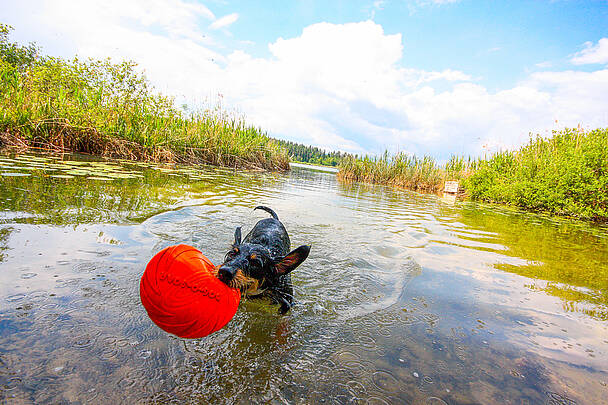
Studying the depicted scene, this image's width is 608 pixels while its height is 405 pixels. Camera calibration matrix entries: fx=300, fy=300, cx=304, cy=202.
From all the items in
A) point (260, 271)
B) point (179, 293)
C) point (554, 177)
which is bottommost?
point (260, 271)

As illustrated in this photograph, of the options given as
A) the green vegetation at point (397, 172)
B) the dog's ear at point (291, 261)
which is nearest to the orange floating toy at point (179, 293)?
the dog's ear at point (291, 261)

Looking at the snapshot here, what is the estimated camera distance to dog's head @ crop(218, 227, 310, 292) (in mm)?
2225

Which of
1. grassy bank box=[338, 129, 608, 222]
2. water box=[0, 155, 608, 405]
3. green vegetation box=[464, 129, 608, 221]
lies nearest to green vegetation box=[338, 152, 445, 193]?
grassy bank box=[338, 129, 608, 222]

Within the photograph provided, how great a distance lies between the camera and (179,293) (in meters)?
1.65

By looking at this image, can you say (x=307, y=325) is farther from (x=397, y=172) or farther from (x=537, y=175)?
(x=397, y=172)

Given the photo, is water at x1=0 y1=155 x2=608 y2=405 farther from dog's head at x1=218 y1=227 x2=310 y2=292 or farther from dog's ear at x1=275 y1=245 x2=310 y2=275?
dog's ear at x1=275 y1=245 x2=310 y2=275

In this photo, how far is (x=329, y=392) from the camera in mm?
1828

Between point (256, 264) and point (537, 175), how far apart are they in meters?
15.8

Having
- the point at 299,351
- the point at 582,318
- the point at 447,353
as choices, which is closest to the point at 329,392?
the point at 299,351

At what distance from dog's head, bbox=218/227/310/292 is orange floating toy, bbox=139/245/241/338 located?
1.03 ft

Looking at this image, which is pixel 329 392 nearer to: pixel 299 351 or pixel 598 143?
pixel 299 351

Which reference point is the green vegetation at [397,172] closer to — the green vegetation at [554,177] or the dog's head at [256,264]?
the green vegetation at [554,177]

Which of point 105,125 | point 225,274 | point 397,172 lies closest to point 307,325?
point 225,274

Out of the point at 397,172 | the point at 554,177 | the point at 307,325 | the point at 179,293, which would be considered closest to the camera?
the point at 179,293
